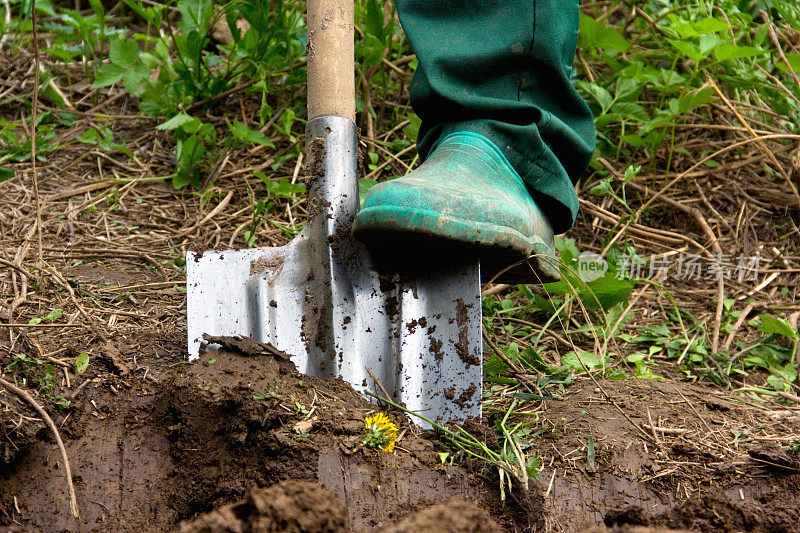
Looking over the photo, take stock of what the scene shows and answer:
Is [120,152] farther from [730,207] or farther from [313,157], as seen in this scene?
[730,207]

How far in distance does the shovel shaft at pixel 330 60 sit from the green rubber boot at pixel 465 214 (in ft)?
0.77

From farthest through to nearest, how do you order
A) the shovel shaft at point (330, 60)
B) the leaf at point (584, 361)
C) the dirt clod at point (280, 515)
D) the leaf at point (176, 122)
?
the leaf at point (176, 122), the leaf at point (584, 361), the shovel shaft at point (330, 60), the dirt clod at point (280, 515)

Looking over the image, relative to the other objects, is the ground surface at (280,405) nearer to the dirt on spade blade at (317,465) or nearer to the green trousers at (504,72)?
the dirt on spade blade at (317,465)

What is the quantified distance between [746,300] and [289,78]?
1.55 metres

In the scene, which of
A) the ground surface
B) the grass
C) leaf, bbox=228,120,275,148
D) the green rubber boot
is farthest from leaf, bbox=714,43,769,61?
leaf, bbox=228,120,275,148

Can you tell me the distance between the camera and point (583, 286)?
5.81 ft

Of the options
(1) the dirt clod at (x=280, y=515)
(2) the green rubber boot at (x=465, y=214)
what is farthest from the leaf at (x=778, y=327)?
(1) the dirt clod at (x=280, y=515)

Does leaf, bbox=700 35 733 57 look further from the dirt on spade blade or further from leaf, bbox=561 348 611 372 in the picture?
the dirt on spade blade

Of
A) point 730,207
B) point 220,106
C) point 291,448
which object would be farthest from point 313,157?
point 730,207

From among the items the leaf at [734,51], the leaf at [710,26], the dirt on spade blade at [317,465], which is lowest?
the dirt on spade blade at [317,465]

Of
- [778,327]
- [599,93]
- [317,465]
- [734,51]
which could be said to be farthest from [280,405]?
[734,51]

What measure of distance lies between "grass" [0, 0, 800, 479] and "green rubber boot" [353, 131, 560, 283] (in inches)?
11.4

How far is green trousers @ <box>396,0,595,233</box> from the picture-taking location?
4.91 ft

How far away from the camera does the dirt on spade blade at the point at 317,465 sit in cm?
111
